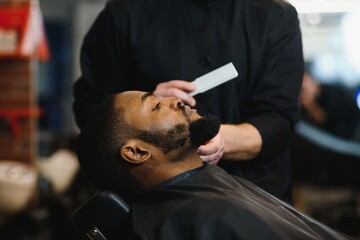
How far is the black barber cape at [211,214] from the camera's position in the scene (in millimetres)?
1232

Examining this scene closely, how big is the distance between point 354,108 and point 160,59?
15.1 ft

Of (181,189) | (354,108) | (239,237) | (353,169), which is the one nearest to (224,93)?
(181,189)

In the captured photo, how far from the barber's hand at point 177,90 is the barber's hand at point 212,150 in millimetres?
147

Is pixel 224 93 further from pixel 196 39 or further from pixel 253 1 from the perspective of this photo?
pixel 253 1

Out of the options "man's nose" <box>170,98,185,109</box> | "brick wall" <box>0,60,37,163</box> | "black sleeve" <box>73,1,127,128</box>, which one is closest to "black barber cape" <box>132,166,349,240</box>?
"man's nose" <box>170,98,185,109</box>

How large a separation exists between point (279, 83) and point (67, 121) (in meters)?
8.86

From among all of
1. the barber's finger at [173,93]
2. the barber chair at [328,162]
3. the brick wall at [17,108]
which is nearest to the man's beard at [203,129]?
the barber's finger at [173,93]

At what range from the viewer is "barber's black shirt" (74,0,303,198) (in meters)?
1.71

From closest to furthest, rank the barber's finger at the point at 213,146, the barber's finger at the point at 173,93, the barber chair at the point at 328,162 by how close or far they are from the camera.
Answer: the barber's finger at the point at 213,146
the barber's finger at the point at 173,93
the barber chair at the point at 328,162

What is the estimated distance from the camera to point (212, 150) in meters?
1.50

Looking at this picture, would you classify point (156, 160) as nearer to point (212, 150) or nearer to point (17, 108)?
point (212, 150)

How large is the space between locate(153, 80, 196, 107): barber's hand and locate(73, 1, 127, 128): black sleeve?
22 centimetres

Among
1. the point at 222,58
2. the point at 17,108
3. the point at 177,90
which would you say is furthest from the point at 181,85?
the point at 17,108

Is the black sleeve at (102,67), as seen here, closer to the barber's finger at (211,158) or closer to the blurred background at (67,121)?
the barber's finger at (211,158)
